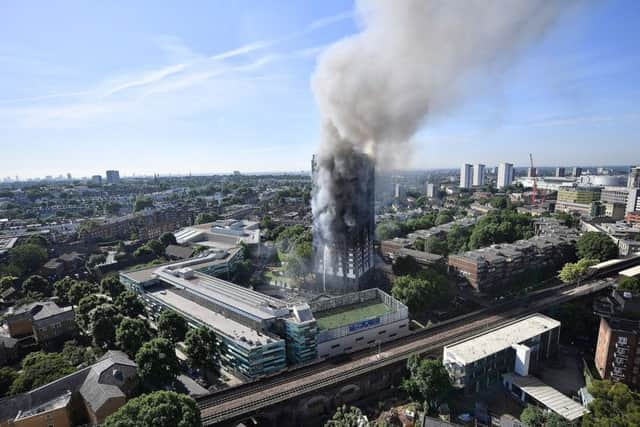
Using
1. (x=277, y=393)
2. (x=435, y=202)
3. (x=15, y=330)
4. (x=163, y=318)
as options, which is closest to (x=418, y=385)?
(x=277, y=393)

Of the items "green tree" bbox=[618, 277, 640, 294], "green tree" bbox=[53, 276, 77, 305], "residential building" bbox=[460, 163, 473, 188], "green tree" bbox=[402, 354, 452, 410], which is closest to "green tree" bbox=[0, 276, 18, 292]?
"green tree" bbox=[53, 276, 77, 305]

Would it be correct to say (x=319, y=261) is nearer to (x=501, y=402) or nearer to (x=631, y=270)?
(x=501, y=402)

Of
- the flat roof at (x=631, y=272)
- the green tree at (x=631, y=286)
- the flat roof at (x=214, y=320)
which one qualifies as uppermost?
the green tree at (x=631, y=286)

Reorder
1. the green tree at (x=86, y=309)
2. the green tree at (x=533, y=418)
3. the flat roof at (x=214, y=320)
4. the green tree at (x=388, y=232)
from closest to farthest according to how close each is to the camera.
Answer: the green tree at (x=533, y=418)
the flat roof at (x=214, y=320)
the green tree at (x=86, y=309)
the green tree at (x=388, y=232)

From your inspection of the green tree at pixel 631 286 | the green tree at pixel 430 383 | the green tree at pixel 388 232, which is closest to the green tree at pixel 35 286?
the green tree at pixel 430 383

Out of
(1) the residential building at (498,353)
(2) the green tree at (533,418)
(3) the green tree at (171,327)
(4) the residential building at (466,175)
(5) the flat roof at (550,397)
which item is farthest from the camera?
(4) the residential building at (466,175)

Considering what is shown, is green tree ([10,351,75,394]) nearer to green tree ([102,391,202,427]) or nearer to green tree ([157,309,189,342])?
green tree ([157,309,189,342])

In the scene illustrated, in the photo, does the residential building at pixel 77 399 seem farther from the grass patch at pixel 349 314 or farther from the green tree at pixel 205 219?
the green tree at pixel 205 219
